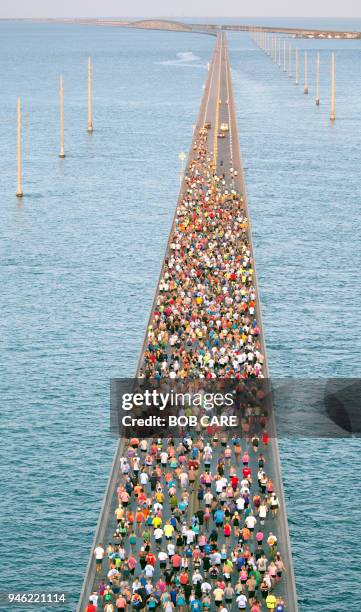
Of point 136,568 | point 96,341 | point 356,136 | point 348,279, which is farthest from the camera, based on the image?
point 356,136

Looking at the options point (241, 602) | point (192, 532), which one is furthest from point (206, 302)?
point (241, 602)

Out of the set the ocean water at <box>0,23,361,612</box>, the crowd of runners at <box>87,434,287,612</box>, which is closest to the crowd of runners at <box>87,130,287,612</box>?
the crowd of runners at <box>87,434,287,612</box>

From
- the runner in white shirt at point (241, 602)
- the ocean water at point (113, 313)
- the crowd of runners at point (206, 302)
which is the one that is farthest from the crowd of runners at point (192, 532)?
the crowd of runners at point (206, 302)

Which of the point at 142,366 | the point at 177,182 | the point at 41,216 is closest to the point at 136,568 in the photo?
the point at 142,366

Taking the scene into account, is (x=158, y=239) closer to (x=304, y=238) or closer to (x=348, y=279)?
(x=304, y=238)

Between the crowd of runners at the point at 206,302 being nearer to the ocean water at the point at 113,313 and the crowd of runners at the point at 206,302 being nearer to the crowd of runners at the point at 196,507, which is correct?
the crowd of runners at the point at 196,507

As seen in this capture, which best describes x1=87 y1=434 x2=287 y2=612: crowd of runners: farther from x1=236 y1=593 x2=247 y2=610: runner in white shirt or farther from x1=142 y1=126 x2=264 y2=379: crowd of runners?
x1=142 y1=126 x2=264 y2=379: crowd of runners

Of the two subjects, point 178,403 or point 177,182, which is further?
point 177,182

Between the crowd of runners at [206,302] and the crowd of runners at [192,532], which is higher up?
the crowd of runners at [206,302]

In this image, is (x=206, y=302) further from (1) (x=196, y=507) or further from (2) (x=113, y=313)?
(1) (x=196, y=507)
